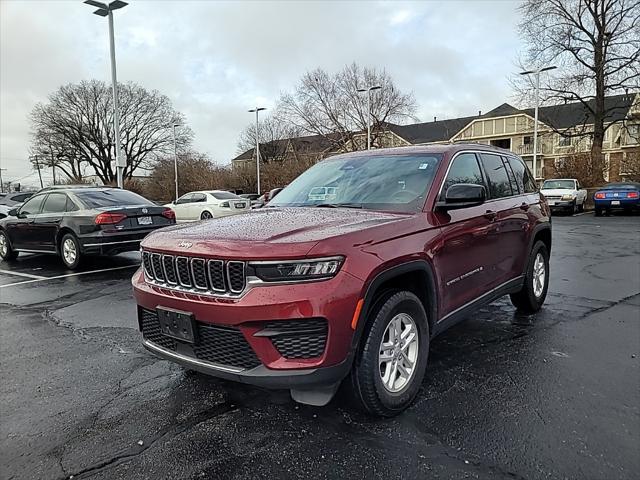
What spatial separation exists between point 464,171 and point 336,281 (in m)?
2.04

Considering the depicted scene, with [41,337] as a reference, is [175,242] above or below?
above

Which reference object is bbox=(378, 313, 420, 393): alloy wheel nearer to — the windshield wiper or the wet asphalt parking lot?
the wet asphalt parking lot

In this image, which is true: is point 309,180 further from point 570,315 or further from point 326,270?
point 570,315

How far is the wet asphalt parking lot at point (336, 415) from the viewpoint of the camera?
2486mm

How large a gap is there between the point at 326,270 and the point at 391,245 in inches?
21.4

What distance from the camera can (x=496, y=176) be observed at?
4.64 metres

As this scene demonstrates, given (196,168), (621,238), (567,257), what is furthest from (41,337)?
(196,168)

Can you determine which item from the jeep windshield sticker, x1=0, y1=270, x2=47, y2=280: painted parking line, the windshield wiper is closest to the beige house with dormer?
the jeep windshield sticker

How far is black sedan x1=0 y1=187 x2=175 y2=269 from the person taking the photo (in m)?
8.23

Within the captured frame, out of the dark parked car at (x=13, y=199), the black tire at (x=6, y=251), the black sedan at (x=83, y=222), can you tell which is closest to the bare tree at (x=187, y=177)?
the dark parked car at (x=13, y=199)

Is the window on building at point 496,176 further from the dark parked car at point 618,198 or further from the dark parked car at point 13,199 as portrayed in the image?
the dark parked car at point 13,199

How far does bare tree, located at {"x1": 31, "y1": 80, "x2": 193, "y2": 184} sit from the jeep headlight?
50260 millimetres

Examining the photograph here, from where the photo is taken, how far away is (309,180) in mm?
4438

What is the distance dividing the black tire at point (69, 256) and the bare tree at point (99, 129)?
42.7m
